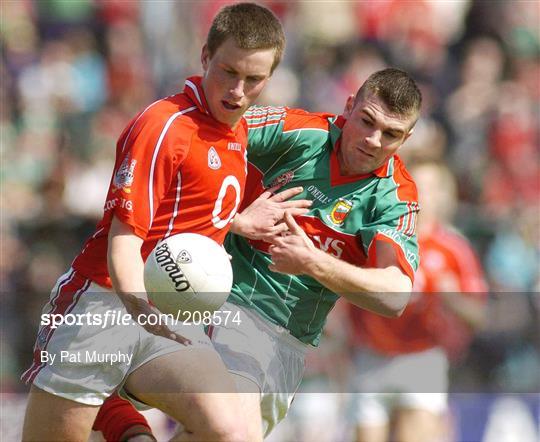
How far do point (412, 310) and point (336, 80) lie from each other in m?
4.43

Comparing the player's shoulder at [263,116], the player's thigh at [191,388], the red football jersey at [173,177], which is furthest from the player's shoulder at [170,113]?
the player's thigh at [191,388]

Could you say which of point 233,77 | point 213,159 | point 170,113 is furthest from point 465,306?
point 170,113

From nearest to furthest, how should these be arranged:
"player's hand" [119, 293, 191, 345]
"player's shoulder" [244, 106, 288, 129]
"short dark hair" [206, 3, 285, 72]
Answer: "player's hand" [119, 293, 191, 345] < "short dark hair" [206, 3, 285, 72] < "player's shoulder" [244, 106, 288, 129]

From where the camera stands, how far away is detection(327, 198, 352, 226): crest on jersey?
6098 millimetres

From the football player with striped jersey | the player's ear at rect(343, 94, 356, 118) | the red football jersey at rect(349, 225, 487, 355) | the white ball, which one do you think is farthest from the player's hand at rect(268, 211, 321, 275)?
the red football jersey at rect(349, 225, 487, 355)

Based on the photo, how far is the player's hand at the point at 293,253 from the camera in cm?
550

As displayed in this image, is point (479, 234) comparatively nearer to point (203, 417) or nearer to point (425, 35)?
point (425, 35)

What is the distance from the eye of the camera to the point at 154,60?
1276 centimetres

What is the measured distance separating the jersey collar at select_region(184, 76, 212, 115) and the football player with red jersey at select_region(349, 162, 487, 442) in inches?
131

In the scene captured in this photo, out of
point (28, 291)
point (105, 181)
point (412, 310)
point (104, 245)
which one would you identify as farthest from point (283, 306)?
point (105, 181)

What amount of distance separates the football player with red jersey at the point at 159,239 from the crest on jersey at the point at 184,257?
0.64ft

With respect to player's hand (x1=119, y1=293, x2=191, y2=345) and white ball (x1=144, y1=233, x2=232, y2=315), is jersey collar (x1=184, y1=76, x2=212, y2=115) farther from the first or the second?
player's hand (x1=119, y1=293, x2=191, y2=345)

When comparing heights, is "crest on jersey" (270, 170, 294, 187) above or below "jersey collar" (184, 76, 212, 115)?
below

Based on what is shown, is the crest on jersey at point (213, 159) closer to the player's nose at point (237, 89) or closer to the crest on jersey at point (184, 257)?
the player's nose at point (237, 89)
